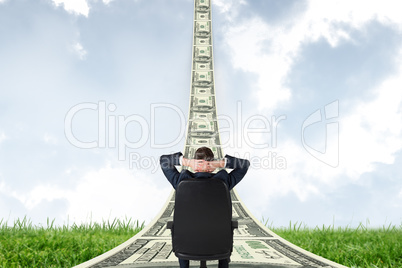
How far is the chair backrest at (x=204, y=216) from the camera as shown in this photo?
331 cm

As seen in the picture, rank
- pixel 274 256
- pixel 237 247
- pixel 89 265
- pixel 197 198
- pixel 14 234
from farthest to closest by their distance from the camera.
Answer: pixel 14 234
pixel 237 247
pixel 274 256
pixel 89 265
pixel 197 198

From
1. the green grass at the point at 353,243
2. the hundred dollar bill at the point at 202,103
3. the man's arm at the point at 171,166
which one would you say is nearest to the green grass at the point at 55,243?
the man's arm at the point at 171,166

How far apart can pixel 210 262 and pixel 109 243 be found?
191 cm

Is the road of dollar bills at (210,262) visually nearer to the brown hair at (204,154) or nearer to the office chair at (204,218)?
the office chair at (204,218)

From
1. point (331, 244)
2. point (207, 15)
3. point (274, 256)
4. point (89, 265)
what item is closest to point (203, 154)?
point (89, 265)

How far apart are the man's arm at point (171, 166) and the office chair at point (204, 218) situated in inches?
9.0

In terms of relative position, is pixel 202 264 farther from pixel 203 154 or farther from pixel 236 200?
pixel 236 200

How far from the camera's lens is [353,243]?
6281mm

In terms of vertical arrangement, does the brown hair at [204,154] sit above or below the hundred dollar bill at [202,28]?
below

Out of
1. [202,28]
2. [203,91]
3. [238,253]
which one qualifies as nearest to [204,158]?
[238,253]

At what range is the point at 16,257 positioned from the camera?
5.04m

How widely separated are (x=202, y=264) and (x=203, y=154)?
41.1 inches

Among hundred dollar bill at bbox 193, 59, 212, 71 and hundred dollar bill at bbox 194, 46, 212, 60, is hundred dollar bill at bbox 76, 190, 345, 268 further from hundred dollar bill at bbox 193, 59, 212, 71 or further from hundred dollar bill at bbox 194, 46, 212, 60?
hundred dollar bill at bbox 194, 46, 212, 60

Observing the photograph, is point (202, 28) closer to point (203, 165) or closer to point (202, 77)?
point (202, 77)
